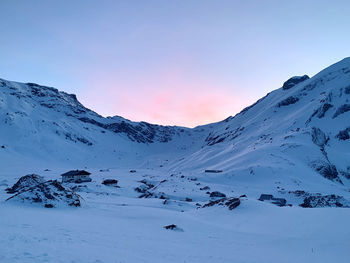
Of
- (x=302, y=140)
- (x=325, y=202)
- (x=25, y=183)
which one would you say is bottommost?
(x=325, y=202)

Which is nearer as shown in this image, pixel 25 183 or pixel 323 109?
pixel 25 183

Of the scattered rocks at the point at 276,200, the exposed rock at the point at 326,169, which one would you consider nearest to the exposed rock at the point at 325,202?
the scattered rocks at the point at 276,200

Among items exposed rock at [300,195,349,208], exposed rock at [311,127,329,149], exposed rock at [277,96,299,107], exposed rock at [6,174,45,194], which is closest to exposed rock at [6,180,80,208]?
exposed rock at [6,174,45,194]

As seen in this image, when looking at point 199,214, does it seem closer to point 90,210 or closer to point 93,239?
point 90,210

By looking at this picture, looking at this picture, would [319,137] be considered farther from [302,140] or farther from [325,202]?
[325,202]

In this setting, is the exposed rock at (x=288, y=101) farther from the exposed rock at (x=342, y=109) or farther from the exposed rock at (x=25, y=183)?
the exposed rock at (x=25, y=183)

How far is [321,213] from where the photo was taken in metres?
19.8

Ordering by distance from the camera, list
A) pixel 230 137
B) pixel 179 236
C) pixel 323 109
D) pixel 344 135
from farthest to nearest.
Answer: pixel 230 137 < pixel 323 109 < pixel 344 135 < pixel 179 236

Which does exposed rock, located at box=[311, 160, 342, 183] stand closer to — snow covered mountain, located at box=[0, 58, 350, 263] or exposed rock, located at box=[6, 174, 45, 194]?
snow covered mountain, located at box=[0, 58, 350, 263]

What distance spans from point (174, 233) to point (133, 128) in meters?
163

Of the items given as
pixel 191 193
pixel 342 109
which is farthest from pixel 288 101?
pixel 191 193

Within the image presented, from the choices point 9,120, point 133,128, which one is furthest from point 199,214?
point 133,128

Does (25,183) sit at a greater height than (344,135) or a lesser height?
lesser

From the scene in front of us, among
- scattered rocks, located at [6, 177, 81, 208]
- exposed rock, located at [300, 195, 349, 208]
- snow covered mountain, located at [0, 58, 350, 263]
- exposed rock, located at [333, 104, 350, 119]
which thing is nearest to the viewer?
snow covered mountain, located at [0, 58, 350, 263]
